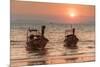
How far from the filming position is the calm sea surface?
2.55 m

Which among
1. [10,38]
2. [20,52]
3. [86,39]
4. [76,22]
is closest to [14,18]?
[10,38]

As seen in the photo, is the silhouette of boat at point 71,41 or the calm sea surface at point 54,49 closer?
the calm sea surface at point 54,49

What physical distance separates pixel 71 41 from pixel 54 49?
26 centimetres

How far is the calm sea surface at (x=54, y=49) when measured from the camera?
2.55 meters

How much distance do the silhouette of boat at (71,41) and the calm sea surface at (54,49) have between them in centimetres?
4

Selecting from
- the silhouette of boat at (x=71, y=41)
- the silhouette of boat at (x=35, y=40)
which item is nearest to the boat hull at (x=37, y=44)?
the silhouette of boat at (x=35, y=40)

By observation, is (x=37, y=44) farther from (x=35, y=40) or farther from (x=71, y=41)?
(x=71, y=41)

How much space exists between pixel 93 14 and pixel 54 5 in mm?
579

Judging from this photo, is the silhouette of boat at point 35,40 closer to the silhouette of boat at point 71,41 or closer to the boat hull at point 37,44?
the boat hull at point 37,44

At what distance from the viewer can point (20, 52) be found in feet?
8.42

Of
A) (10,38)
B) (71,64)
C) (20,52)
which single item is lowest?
(71,64)

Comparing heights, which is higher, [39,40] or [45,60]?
[39,40]

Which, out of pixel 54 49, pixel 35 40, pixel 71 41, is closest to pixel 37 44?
pixel 35 40
